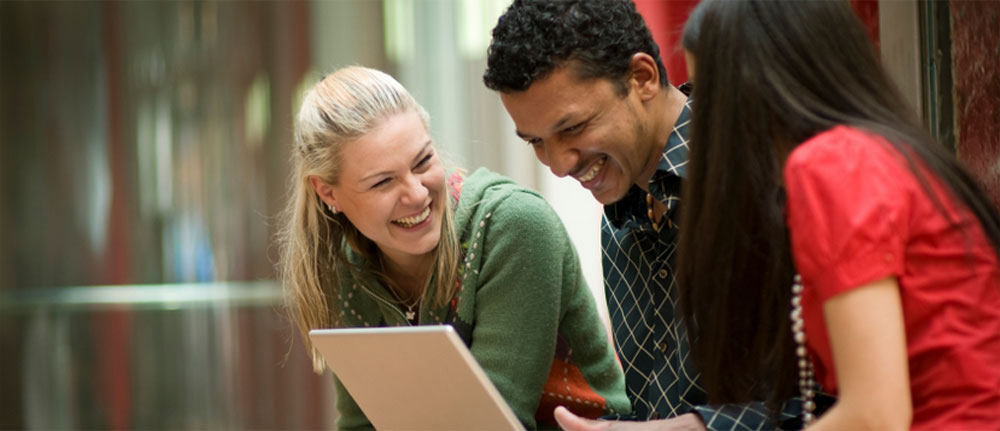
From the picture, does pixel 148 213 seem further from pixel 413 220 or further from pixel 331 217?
pixel 413 220

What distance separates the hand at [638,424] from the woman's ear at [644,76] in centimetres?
52

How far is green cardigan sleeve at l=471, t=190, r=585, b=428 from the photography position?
1928 mm

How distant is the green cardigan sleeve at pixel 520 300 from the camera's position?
75.9 inches

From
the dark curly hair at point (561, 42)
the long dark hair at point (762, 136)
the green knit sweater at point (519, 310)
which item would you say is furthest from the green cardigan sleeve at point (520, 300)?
the long dark hair at point (762, 136)

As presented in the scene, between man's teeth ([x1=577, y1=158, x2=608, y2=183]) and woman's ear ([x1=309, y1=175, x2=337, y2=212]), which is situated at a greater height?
man's teeth ([x1=577, y1=158, x2=608, y2=183])

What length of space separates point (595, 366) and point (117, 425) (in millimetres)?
2812

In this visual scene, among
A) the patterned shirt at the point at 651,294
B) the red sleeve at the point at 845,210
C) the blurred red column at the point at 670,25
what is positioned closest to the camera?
the red sleeve at the point at 845,210

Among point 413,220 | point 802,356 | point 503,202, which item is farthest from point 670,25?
point 802,356

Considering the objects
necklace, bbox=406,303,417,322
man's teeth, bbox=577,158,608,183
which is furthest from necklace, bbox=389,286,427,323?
man's teeth, bbox=577,158,608,183

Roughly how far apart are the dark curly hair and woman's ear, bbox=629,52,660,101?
0.01 m

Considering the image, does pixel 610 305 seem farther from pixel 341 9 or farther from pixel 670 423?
pixel 341 9

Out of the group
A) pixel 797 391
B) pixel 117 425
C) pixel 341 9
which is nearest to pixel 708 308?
pixel 797 391

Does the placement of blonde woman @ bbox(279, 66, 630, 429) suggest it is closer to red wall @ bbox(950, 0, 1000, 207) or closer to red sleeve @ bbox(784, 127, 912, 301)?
red wall @ bbox(950, 0, 1000, 207)

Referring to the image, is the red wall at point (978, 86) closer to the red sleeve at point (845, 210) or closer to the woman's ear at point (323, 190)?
the red sleeve at point (845, 210)
